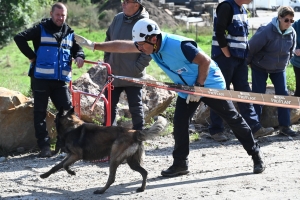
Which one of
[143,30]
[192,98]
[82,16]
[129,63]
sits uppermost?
[143,30]

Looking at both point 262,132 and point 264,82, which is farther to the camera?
point 264,82

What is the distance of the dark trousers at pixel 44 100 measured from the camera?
27.3ft

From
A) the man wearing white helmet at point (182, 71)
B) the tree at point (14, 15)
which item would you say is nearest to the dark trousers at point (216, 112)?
the man wearing white helmet at point (182, 71)

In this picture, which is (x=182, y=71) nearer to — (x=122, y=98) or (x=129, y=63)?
(x=129, y=63)

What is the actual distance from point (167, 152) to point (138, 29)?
289cm

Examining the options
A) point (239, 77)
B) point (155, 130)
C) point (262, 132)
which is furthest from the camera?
point (262, 132)

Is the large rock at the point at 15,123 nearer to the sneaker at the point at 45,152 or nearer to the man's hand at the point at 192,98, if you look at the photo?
the sneaker at the point at 45,152

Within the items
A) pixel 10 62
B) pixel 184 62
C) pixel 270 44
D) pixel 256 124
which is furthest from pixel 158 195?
pixel 10 62

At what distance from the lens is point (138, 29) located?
6.50 m

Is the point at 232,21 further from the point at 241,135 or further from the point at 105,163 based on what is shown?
the point at 105,163

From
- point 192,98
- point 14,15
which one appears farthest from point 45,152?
point 14,15

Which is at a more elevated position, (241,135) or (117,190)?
(241,135)

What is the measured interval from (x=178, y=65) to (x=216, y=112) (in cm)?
83

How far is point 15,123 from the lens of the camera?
28.8 ft
